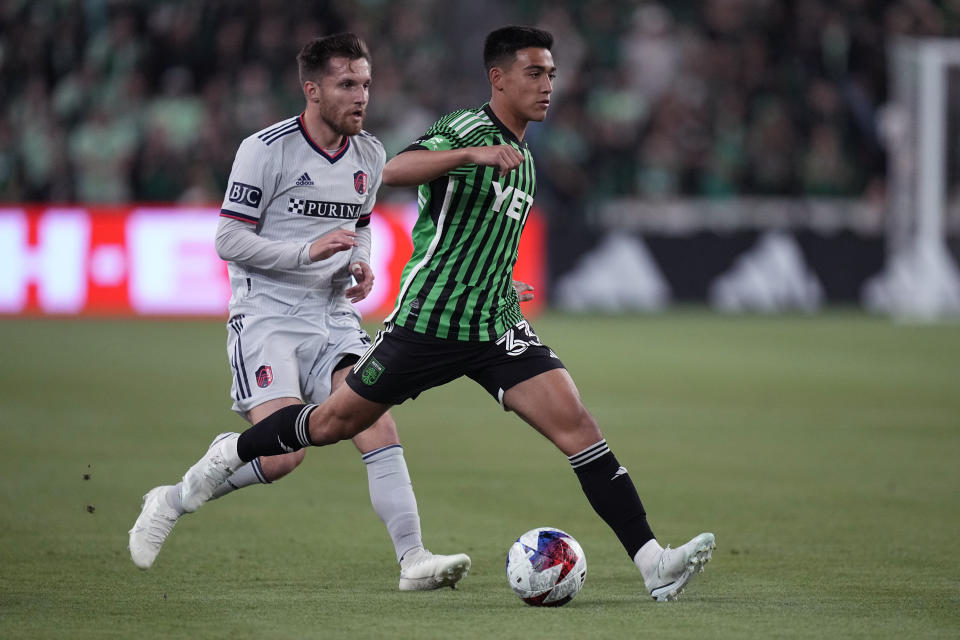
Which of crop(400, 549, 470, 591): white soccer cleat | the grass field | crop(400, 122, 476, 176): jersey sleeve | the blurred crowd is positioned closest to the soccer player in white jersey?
crop(400, 549, 470, 591): white soccer cleat

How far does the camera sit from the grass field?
209 inches

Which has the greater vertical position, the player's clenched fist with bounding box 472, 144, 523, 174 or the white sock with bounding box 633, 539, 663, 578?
the player's clenched fist with bounding box 472, 144, 523, 174

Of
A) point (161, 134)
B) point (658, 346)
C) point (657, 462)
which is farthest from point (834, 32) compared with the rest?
point (657, 462)

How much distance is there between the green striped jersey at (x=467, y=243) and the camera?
5727 millimetres

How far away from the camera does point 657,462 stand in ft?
31.5

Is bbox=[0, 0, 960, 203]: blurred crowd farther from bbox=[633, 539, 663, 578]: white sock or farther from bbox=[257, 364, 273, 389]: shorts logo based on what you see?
bbox=[633, 539, 663, 578]: white sock

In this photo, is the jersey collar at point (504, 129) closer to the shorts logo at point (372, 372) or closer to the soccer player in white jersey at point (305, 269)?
the soccer player in white jersey at point (305, 269)

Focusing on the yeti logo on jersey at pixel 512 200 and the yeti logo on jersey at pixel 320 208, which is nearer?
the yeti logo on jersey at pixel 512 200

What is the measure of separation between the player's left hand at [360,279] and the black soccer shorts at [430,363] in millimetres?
550

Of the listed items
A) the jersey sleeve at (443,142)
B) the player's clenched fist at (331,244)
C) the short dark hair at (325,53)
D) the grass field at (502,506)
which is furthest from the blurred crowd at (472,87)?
the jersey sleeve at (443,142)

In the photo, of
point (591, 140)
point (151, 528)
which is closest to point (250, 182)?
point (151, 528)

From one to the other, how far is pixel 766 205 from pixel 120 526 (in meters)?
16.3

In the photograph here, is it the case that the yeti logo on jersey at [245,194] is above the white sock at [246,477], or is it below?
above

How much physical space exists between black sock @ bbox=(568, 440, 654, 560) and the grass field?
0.25m
